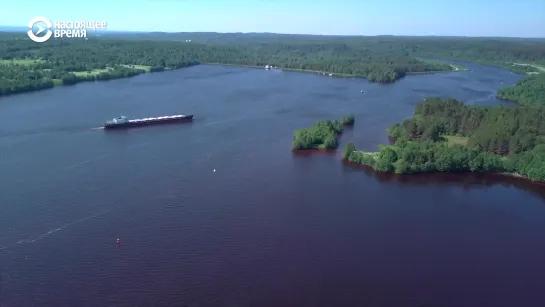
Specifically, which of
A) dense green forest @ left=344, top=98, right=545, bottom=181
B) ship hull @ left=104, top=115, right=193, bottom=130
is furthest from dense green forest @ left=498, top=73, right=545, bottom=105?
ship hull @ left=104, top=115, right=193, bottom=130

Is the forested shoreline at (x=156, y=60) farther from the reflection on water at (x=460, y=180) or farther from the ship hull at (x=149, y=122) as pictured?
the reflection on water at (x=460, y=180)

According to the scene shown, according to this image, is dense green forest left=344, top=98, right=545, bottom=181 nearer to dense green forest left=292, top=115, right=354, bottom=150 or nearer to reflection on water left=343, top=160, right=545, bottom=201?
reflection on water left=343, top=160, right=545, bottom=201

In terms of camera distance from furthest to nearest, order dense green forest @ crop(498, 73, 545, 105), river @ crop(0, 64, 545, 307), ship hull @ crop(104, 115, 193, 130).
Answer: dense green forest @ crop(498, 73, 545, 105)
ship hull @ crop(104, 115, 193, 130)
river @ crop(0, 64, 545, 307)

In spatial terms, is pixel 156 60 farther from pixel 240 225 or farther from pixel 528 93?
pixel 240 225

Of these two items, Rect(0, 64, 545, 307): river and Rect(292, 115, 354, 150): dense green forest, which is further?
Rect(292, 115, 354, 150): dense green forest

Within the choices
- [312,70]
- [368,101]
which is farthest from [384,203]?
[312,70]

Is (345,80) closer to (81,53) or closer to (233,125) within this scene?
(233,125)
